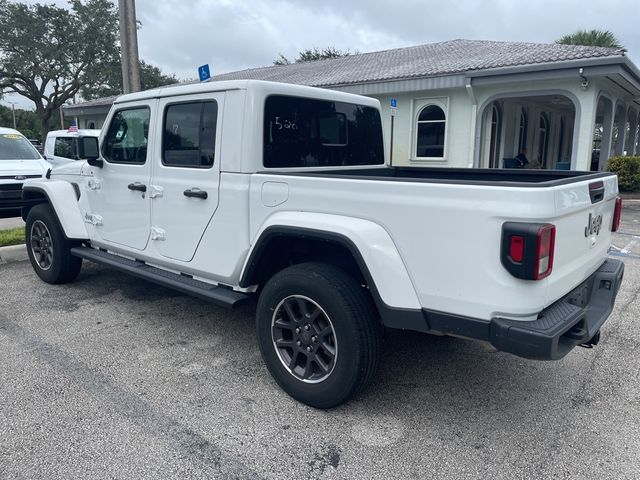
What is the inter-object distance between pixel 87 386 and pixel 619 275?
351 centimetres

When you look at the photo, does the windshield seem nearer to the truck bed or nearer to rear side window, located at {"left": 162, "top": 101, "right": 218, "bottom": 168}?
rear side window, located at {"left": 162, "top": 101, "right": 218, "bottom": 168}

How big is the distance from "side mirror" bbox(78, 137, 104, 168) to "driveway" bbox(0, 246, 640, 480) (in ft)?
4.77

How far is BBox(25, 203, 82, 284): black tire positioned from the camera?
5.24 m

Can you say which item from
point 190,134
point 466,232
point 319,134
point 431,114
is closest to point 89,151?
point 190,134

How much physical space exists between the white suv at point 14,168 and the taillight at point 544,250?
8.58 m

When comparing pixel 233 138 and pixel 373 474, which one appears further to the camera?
pixel 233 138

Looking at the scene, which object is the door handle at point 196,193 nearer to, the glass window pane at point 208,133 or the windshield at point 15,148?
the glass window pane at point 208,133

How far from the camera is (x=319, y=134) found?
13.0 ft

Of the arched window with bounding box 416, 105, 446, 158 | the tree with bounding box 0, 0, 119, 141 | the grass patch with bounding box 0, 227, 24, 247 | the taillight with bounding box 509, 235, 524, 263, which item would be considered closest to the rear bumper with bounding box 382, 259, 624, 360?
the taillight with bounding box 509, 235, 524, 263

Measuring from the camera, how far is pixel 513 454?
2668mm

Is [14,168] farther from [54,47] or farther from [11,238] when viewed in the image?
[54,47]

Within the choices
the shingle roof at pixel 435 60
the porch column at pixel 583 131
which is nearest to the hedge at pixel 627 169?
the porch column at pixel 583 131

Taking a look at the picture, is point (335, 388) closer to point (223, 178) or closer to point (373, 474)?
point (373, 474)

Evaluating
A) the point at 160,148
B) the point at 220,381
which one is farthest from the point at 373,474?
the point at 160,148
